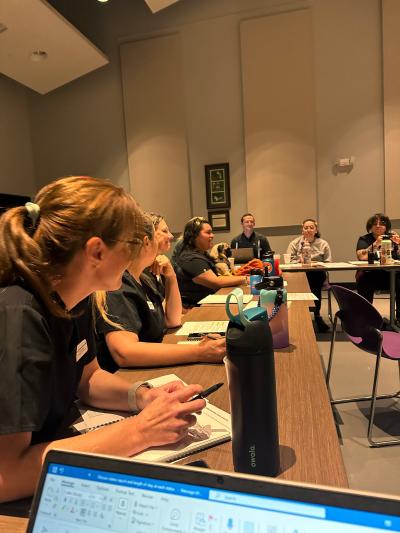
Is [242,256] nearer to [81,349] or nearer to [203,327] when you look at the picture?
[203,327]

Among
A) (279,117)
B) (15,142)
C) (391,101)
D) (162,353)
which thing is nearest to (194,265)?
(162,353)

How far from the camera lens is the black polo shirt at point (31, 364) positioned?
62cm

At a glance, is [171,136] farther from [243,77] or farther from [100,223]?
[100,223]

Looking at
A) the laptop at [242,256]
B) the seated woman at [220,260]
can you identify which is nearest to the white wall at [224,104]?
the laptop at [242,256]

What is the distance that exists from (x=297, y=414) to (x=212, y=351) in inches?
16.3

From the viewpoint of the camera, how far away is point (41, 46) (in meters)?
5.03

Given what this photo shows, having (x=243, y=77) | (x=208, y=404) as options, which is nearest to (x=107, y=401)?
(x=208, y=404)

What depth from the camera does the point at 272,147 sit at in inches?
231

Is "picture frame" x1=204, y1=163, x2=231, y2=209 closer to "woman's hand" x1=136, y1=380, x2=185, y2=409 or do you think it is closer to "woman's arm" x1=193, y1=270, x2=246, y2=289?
"woman's arm" x1=193, y1=270, x2=246, y2=289

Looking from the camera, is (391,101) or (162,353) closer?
(162,353)

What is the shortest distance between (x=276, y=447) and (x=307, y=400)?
305 millimetres

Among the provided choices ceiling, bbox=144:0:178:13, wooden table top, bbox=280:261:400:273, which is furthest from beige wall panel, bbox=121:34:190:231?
wooden table top, bbox=280:261:400:273

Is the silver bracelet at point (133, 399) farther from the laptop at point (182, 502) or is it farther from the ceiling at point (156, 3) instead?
the ceiling at point (156, 3)

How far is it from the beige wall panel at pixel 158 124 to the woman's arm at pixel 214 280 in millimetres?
3536
